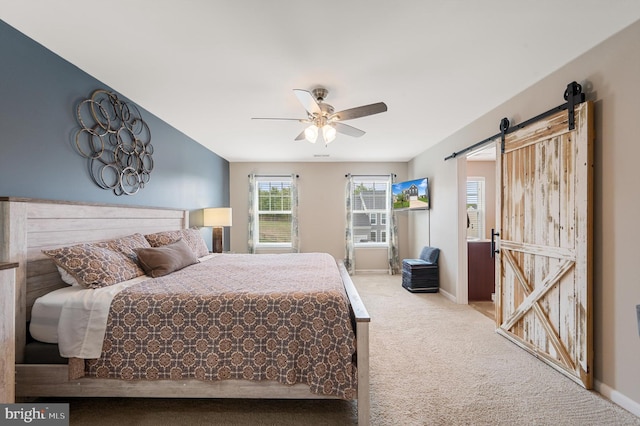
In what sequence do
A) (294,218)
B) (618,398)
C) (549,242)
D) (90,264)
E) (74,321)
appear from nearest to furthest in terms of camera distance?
(74,321) < (618,398) < (90,264) < (549,242) < (294,218)

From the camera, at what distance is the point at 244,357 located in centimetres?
173

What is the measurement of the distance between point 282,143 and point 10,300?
367 cm

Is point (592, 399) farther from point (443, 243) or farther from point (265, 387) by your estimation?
point (443, 243)

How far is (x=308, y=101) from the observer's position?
2.37 m

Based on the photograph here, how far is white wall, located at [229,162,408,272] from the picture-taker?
612 centimetres

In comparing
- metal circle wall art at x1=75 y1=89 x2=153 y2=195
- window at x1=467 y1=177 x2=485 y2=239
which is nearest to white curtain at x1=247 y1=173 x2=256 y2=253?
metal circle wall art at x1=75 y1=89 x2=153 y2=195

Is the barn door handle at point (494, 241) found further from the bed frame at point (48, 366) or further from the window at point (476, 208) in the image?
the window at point (476, 208)

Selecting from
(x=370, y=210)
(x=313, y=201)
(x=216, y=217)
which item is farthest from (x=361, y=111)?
(x=370, y=210)

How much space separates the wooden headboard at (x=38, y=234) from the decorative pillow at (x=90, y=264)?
11 cm

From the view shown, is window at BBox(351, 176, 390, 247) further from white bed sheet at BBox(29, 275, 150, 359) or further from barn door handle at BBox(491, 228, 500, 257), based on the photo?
white bed sheet at BBox(29, 275, 150, 359)

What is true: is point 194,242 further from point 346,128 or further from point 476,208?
point 476,208

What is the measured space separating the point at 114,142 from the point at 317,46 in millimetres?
2158

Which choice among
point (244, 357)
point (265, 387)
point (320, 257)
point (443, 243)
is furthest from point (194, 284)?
point (443, 243)

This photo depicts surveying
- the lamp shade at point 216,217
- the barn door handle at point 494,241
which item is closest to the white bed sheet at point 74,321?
the lamp shade at point 216,217
